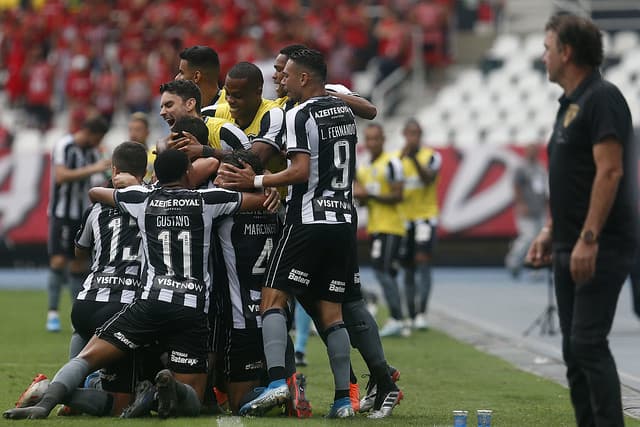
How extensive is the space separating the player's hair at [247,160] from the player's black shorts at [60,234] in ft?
23.5

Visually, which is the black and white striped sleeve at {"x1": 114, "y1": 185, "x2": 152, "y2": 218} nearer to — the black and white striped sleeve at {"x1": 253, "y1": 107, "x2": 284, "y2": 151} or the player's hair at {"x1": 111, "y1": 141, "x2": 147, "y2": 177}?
the player's hair at {"x1": 111, "y1": 141, "x2": 147, "y2": 177}

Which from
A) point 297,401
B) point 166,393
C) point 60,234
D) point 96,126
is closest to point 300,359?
point 297,401

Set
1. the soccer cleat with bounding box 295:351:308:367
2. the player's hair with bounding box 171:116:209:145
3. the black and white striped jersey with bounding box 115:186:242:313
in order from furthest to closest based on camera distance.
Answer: the soccer cleat with bounding box 295:351:308:367
the player's hair with bounding box 171:116:209:145
the black and white striped jersey with bounding box 115:186:242:313

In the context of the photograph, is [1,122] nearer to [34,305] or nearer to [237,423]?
[34,305]

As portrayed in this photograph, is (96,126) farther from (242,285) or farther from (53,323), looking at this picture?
(242,285)

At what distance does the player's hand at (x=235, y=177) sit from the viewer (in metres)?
8.12

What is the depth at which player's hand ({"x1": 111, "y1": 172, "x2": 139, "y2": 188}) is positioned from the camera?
28.5 feet

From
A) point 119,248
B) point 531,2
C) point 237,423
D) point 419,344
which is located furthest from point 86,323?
point 531,2

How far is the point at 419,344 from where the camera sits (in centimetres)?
1355

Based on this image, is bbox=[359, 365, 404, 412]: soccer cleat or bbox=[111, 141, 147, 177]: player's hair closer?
bbox=[359, 365, 404, 412]: soccer cleat

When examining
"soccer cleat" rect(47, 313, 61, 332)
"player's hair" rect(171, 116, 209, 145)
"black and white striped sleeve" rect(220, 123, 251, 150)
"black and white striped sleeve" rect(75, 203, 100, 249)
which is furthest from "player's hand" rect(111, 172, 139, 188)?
"soccer cleat" rect(47, 313, 61, 332)

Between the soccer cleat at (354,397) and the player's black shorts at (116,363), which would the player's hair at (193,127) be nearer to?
the player's black shorts at (116,363)

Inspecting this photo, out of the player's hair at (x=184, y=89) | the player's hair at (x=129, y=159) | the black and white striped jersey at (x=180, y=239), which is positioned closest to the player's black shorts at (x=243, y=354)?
the black and white striped jersey at (x=180, y=239)

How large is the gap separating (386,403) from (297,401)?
0.58 metres
